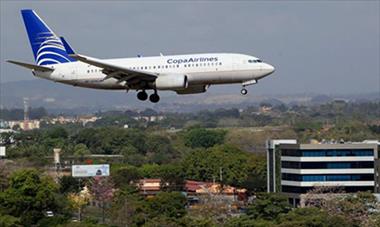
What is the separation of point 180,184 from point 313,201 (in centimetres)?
3475

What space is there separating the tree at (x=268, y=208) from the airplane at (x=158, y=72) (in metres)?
34.9

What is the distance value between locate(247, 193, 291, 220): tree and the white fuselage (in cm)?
3521

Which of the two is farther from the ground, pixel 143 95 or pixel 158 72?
pixel 158 72

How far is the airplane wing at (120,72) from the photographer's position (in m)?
82.4

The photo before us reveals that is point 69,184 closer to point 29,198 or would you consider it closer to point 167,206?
point 29,198

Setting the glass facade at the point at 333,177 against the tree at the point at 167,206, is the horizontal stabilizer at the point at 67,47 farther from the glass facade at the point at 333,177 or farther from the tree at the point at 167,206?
the glass facade at the point at 333,177

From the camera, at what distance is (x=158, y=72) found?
278 feet

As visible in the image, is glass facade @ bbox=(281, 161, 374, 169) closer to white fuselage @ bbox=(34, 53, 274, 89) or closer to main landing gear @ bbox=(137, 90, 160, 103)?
white fuselage @ bbox=(34, 53, 274, 89)

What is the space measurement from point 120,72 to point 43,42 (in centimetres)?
1189

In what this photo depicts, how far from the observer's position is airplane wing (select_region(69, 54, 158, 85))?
270 ft

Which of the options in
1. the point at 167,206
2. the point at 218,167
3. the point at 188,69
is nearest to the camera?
the point at 188,69

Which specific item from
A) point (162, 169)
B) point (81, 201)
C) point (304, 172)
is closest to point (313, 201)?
point (304, 172)

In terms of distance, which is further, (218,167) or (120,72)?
(218,167)

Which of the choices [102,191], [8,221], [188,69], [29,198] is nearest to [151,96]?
[188,69]
